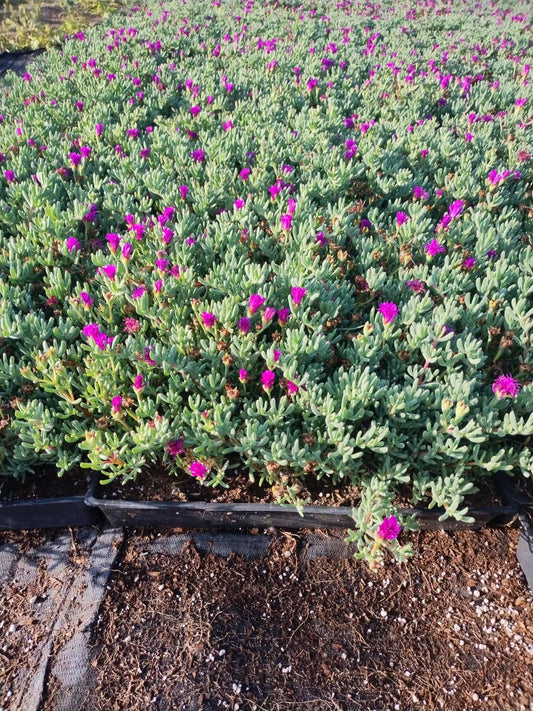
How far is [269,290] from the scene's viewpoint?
2.30 m

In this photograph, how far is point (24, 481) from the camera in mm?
2240

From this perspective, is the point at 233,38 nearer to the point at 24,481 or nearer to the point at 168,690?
the point at 24,481

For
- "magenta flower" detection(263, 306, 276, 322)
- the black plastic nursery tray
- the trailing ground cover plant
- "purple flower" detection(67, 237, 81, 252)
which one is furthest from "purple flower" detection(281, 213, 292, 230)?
the black plastic nursery tray

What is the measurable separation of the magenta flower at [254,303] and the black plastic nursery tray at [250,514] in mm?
829

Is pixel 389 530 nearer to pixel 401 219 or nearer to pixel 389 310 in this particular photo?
pixel 389 310

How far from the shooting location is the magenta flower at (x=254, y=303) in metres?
2.10

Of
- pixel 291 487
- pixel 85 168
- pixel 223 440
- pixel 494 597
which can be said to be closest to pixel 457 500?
pixel 494 597

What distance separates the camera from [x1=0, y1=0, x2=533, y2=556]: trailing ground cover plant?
2012 mm

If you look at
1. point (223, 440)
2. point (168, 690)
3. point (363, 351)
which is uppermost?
point (363, 351)

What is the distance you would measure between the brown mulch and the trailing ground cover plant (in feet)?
1.15

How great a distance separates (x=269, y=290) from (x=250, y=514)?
3.29 feet

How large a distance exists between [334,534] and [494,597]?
0.68 meters

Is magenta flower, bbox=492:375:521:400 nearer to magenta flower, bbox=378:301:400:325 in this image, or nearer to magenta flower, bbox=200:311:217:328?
magenta flower, bbox=378:301:400:325

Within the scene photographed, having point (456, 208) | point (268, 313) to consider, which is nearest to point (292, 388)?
point (268, 313)
